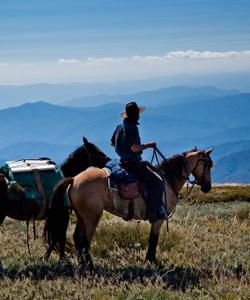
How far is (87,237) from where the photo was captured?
31.7 ft

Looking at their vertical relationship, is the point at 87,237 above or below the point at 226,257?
above

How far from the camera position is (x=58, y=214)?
9617 mm

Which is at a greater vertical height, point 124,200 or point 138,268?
point 124,200

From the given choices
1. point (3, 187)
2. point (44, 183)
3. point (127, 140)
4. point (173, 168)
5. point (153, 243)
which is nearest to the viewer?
point (3, 187)

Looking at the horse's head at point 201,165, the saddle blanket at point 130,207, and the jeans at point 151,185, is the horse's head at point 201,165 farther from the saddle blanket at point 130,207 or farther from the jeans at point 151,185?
the saddle blanket at point 130,207

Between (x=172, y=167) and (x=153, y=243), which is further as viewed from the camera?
(x=172, y=167)

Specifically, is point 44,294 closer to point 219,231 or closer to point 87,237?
point 87,237

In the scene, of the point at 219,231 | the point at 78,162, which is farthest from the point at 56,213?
the point at 219,231

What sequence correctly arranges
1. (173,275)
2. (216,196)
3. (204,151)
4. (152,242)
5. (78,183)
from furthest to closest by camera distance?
(216,196) < (204,151) < (152,242) < (78,183) < (173,275)

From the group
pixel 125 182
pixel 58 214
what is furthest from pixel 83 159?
pixel 58 214

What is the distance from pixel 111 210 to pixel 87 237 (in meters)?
0.76

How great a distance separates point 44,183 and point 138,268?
8.24 feet

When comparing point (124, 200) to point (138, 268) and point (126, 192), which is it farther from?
point (138, 268)

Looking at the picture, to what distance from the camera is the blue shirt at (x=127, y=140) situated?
951 cm
